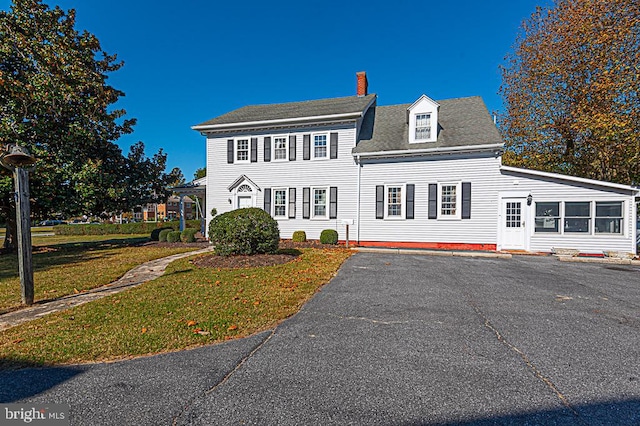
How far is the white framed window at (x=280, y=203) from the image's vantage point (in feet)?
51.2

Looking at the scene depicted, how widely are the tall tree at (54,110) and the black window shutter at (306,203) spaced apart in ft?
28.4

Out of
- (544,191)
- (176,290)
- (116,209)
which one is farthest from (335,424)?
(116,209)

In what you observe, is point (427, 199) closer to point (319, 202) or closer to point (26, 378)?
point (319, 202)

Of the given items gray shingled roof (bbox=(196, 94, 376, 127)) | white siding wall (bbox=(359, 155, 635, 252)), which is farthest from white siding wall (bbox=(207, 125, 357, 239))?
white siding wall (bbox=(359, 155, 635, 252))

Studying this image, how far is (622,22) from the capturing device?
12.8 m

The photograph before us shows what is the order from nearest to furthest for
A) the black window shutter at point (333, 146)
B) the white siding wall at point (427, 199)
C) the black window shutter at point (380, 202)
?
the white siding wall at point (427, 199)
the black window shutter at point (380, 202)
the black window shutter at point (333, 146)

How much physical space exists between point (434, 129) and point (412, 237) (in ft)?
17.1

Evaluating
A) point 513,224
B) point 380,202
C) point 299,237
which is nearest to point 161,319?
point 299,237

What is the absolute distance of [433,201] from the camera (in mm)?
13656

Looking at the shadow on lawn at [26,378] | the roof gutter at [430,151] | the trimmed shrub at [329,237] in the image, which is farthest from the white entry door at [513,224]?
the shadow on lawn at [26,378]

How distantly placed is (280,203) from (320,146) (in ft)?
12.0

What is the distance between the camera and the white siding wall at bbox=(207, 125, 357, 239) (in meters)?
14.7

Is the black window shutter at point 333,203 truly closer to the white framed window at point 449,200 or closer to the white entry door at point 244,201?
the white entry door at point 244,201

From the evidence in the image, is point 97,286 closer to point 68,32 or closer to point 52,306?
point 52,306
